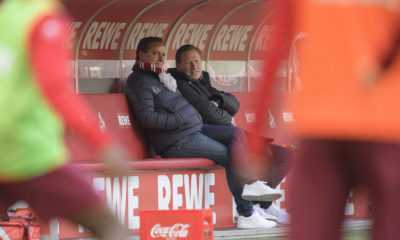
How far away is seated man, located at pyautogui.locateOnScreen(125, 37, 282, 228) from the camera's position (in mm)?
8102

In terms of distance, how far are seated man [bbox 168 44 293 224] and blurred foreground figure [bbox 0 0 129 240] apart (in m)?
5.19

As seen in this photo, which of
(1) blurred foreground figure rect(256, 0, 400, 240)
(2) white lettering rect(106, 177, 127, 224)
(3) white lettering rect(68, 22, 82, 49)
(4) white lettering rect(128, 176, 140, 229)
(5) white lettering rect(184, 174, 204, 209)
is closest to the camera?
(1) blurred foreground figure rect(256, 0, 400, 240)

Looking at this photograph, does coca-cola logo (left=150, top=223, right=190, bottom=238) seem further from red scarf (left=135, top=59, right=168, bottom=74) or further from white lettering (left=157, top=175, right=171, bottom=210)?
red scarf (left=135, top=59, right=168, bottom=74)

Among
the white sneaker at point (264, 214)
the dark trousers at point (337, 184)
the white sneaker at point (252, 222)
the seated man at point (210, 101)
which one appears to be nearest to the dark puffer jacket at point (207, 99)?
the seated man at point (210, 101)

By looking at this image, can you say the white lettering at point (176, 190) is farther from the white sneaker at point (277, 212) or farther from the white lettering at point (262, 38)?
the white lettering at point (262, 38)

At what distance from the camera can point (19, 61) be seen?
3295 mm

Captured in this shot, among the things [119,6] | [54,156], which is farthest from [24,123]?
[119,6]

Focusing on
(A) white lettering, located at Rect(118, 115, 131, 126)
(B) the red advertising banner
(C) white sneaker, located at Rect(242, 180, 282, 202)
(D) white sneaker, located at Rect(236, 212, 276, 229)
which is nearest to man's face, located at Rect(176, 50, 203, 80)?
(A) white lettering, located at Rect(118, 115, 131, 126)

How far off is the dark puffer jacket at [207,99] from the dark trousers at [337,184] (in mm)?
5920

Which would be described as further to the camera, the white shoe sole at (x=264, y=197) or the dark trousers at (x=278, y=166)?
the dark trousers at (x=278, y=166)

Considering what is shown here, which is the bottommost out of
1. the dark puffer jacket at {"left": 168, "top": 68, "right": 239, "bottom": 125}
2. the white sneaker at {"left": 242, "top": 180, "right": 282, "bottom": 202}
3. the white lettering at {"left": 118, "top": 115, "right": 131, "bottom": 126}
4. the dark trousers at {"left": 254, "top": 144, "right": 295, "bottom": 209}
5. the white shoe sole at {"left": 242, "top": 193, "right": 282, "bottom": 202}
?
the white shoe sole at {"left": 242, "top": 193, "right": 282, "bottom": 202}

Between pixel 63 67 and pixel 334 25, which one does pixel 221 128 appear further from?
pixel 334 25

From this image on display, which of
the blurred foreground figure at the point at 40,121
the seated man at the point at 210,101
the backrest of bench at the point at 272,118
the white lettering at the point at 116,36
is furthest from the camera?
the backrest of bench at the point at 272,118

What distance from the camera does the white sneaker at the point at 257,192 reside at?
8.02 m
